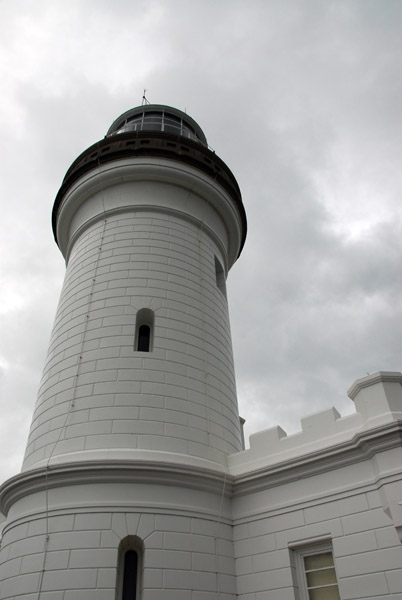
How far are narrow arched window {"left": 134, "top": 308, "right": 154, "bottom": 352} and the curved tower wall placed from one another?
6.2 inches

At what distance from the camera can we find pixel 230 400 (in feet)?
36.3

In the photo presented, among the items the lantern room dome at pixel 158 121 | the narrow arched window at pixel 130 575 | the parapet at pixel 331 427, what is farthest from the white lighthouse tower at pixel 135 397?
the lantern room dome at pixel 158 121

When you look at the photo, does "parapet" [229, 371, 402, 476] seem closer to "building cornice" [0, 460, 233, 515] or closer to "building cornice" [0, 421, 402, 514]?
"building cornice" [0, 421, 402, 514]

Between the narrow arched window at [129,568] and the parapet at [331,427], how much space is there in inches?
91.6

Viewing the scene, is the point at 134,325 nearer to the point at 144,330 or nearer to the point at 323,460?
the point at 144,330

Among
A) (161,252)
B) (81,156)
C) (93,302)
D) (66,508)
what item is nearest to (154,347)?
(93,302)

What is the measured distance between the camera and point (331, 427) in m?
8.48

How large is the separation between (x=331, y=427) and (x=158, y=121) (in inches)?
492

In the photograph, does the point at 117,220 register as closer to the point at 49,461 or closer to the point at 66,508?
the point at 49,461

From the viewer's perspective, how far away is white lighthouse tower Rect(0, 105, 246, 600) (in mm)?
7738

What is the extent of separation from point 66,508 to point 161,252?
6008 mm

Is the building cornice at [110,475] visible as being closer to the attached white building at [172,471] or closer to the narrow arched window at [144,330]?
the attached white building at [172,471]

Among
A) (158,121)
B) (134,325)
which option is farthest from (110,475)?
(158,121)

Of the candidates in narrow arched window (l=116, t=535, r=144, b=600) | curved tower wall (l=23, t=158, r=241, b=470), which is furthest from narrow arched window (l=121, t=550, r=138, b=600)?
curved tower wall (l=23, t=158, r=241, b=470)
